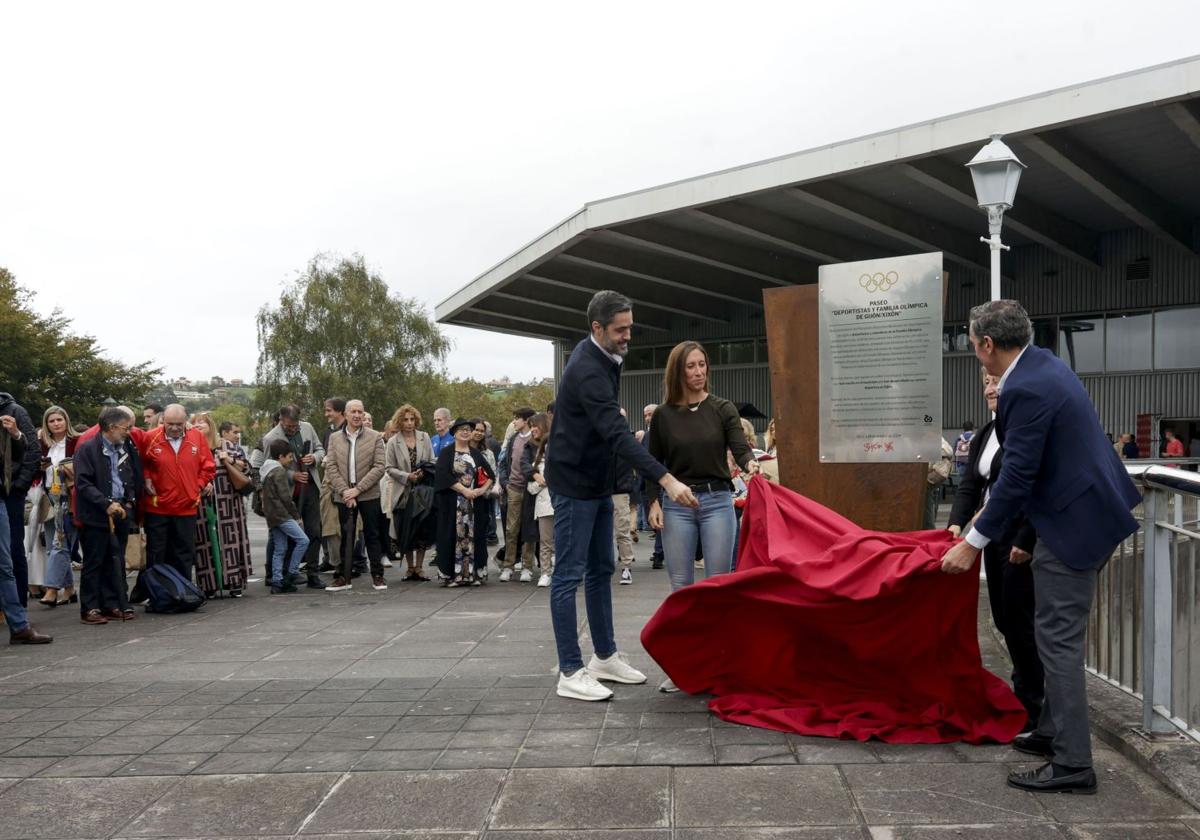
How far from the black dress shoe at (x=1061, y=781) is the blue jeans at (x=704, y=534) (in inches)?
87.1

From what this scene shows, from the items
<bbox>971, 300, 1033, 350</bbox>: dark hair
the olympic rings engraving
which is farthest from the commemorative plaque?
<bbox>971, 300, 1033, 350</bbox>: dark hair

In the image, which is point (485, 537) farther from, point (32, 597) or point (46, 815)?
point (46, 815)

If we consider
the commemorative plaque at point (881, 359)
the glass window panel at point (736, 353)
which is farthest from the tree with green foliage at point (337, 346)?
the commemorative plaque at point (881, 359)

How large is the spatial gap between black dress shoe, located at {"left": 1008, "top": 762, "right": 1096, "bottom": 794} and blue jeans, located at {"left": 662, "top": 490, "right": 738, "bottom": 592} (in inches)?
87.1

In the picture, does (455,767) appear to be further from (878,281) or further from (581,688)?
(878,281)

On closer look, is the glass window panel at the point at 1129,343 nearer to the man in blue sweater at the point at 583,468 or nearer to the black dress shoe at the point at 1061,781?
the man in blue sweater at the point at 583,468

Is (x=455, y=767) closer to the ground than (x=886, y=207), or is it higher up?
closer to the ground

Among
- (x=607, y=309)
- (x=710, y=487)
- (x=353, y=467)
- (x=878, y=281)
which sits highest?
(x=878, y=281)

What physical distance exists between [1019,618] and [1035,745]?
21.1 inches

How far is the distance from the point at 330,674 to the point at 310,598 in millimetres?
4281

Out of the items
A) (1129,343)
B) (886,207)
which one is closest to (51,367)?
(886,207)

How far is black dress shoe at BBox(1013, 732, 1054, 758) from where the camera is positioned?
450 cm

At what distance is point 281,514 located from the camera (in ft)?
36.6

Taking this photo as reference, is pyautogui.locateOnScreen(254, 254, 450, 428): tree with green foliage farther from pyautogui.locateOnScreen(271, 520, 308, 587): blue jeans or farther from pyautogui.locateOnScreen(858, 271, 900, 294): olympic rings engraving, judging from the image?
pyautogui.locateOnScreen(858, 271, 900, 294): olympic rings engraving
